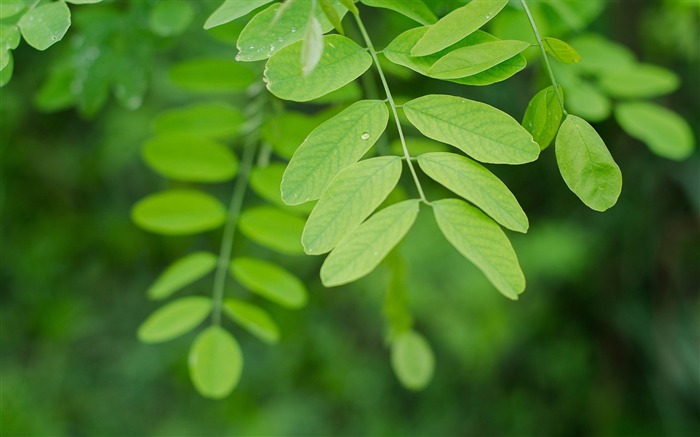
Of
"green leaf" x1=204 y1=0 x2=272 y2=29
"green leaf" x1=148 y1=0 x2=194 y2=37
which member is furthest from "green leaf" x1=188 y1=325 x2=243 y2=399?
"green leaf" x1=204 y1=0 x2=272 y2=29

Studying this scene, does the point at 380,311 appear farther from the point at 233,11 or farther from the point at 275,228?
the point at 233,11

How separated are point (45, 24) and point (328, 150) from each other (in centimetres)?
26

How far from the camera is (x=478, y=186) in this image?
0.54 metres

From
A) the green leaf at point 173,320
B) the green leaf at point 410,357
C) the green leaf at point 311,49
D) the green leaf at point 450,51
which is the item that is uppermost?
the green leaf at point 311,49

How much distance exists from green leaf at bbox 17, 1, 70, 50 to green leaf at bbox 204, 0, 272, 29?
0.12 metres

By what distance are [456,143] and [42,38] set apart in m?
0.34

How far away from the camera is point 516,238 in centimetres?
240

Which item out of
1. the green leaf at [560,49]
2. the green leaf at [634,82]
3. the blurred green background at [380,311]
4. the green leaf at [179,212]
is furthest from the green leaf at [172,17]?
the blurred green background at [380,311]

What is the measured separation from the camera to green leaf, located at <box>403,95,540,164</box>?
52 cm

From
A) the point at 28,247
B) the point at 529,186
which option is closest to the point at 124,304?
the point at 28,247

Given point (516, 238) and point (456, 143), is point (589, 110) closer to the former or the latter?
point (456, 143)

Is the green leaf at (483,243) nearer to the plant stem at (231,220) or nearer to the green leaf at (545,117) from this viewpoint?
the green leaf at (545,117)

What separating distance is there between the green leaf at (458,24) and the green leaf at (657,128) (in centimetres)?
63

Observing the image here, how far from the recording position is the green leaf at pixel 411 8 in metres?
0.58
